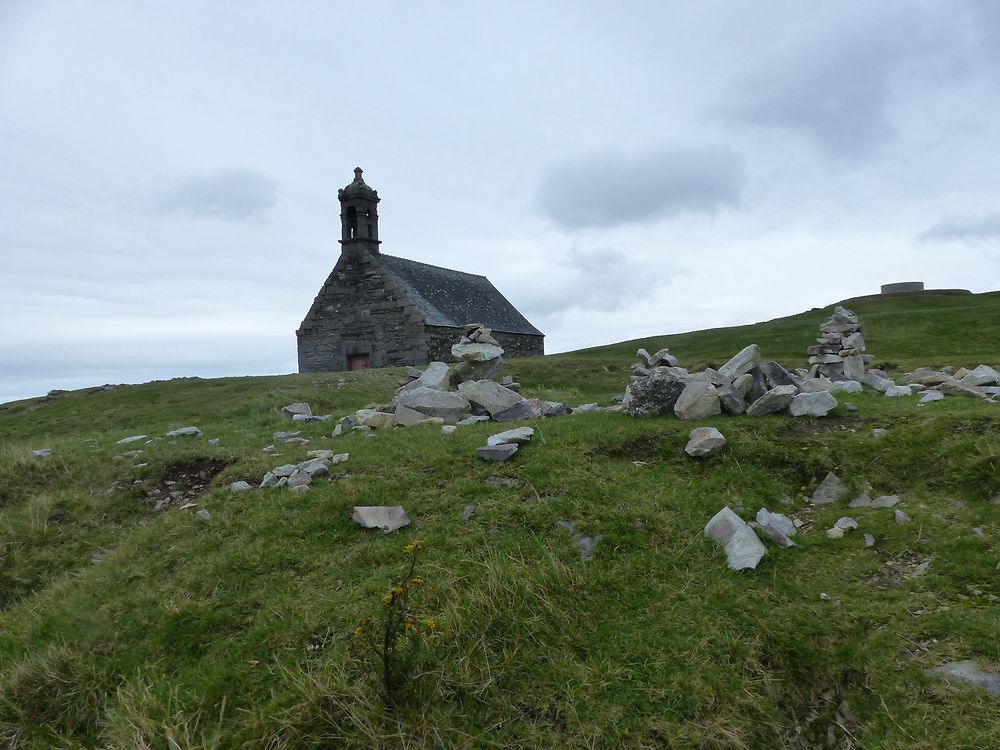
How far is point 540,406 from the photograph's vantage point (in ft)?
40.3

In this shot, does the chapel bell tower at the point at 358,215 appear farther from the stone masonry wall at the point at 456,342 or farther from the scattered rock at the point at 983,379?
the scattered rock at the point at 983,379

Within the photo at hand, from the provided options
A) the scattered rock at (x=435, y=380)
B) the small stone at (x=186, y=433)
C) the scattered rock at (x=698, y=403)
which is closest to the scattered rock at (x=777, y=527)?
the scattered rock at (x=698, y=403)

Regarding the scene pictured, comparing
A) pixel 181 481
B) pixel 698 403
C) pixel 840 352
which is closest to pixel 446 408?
pixel 181 481

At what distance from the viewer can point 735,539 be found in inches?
234

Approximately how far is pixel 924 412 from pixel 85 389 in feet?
105

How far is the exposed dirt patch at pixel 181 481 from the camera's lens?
8998mm

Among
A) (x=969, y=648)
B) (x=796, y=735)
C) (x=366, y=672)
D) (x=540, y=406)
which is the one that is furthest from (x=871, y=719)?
(x=540, y=406)

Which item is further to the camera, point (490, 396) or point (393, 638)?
point (490, 396)

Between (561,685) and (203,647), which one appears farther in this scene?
(203,647)

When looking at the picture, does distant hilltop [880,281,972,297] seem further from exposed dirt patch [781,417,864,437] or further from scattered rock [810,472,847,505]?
scattered rock [810,472,847,505]

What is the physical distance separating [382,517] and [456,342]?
2851 centimetres

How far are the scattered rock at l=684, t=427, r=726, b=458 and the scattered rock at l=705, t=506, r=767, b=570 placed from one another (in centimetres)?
157

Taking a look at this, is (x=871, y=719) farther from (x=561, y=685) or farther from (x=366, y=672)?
(x=366, y=672)

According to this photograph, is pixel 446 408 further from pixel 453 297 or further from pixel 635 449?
pixel 453 297
